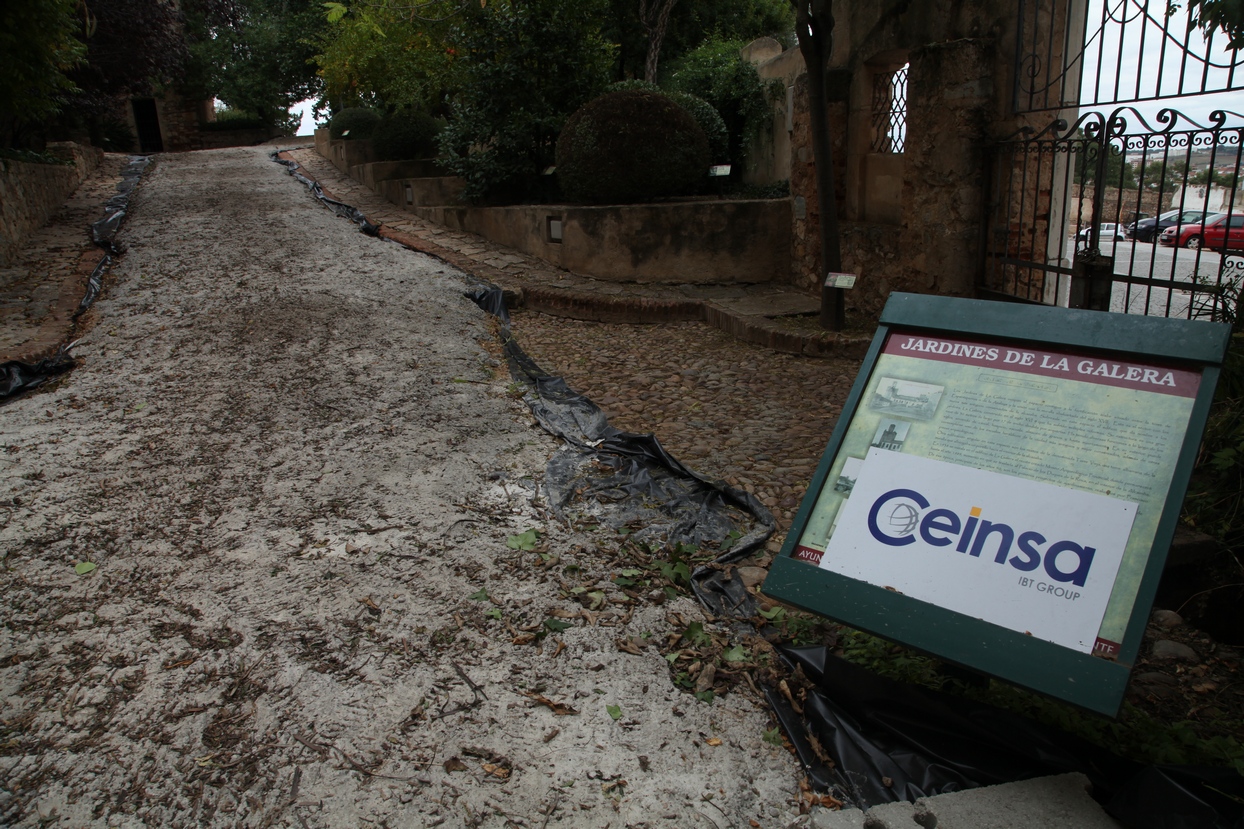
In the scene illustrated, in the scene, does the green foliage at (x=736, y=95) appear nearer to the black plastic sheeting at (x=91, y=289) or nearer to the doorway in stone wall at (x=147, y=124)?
the black plastic sheeting at (x=91, y=289)

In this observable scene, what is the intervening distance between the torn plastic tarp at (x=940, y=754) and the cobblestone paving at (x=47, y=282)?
5.29m

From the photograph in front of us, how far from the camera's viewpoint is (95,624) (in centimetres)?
275

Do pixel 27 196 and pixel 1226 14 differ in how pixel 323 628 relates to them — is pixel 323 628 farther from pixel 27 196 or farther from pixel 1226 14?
pixel 27 196

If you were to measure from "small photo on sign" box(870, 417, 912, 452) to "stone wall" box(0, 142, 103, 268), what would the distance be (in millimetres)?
A: 8236

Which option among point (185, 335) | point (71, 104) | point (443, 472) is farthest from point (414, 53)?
point (443, 472)

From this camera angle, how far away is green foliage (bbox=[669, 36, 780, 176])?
35.7ft

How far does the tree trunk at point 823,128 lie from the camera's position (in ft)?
18.7

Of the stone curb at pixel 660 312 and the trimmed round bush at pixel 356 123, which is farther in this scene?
the trimmed round bush at pixel 356 123

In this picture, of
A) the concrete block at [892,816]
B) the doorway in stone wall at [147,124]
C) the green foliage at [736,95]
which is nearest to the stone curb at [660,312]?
the concrete block at [892,816]

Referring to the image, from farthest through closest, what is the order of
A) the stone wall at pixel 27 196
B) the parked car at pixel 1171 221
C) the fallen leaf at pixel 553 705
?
1. the stone wall at pixel 27 196
2. the parked car at pixel 1171 221
3. the fallen leaf at pixel 553 705

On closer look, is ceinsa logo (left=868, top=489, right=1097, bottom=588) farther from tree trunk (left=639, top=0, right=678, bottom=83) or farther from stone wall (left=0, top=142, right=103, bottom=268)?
tree trunk (left=639, top=0, right=678, bottom=83)

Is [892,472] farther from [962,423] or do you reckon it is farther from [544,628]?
[544,628]

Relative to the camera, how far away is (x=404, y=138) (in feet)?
42.2

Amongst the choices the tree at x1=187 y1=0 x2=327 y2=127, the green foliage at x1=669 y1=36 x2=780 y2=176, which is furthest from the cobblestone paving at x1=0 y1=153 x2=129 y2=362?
the tree at x1=187 y1=0 x2=327 y2=127
